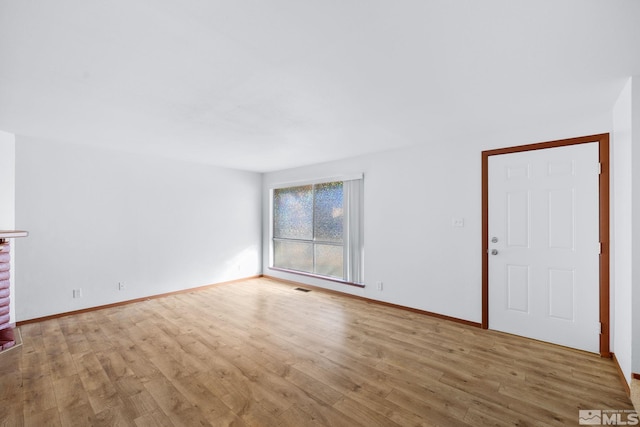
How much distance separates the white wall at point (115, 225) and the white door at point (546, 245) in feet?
15.5

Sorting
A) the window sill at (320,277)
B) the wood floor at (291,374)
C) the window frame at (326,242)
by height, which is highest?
the window frame at (326,242)

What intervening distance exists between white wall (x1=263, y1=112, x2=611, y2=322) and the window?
0.89ft

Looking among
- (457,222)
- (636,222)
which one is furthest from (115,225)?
(636,222)

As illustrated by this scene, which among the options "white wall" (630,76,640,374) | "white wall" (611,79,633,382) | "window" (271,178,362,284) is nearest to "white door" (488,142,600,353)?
"white wall" (611,79,633,382)

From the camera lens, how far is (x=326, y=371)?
8.00 feet

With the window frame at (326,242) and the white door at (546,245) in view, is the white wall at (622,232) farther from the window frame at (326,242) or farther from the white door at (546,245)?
the window frame at (326,242)

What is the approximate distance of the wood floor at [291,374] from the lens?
191 centimetres

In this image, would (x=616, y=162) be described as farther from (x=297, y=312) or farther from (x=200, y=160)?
(x=200, y=160)

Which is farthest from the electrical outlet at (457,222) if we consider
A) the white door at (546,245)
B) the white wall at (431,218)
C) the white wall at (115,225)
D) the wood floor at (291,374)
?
the white wall at (115,225)

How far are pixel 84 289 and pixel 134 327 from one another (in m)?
1.25

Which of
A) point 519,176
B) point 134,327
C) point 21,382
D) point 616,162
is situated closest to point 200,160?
point 134,327

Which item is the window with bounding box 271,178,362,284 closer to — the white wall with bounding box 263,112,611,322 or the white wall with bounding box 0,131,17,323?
the white wall with bounding box 263,112,611,322

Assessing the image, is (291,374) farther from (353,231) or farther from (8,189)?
(8,189)

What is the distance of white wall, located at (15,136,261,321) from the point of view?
3602 millimetres
